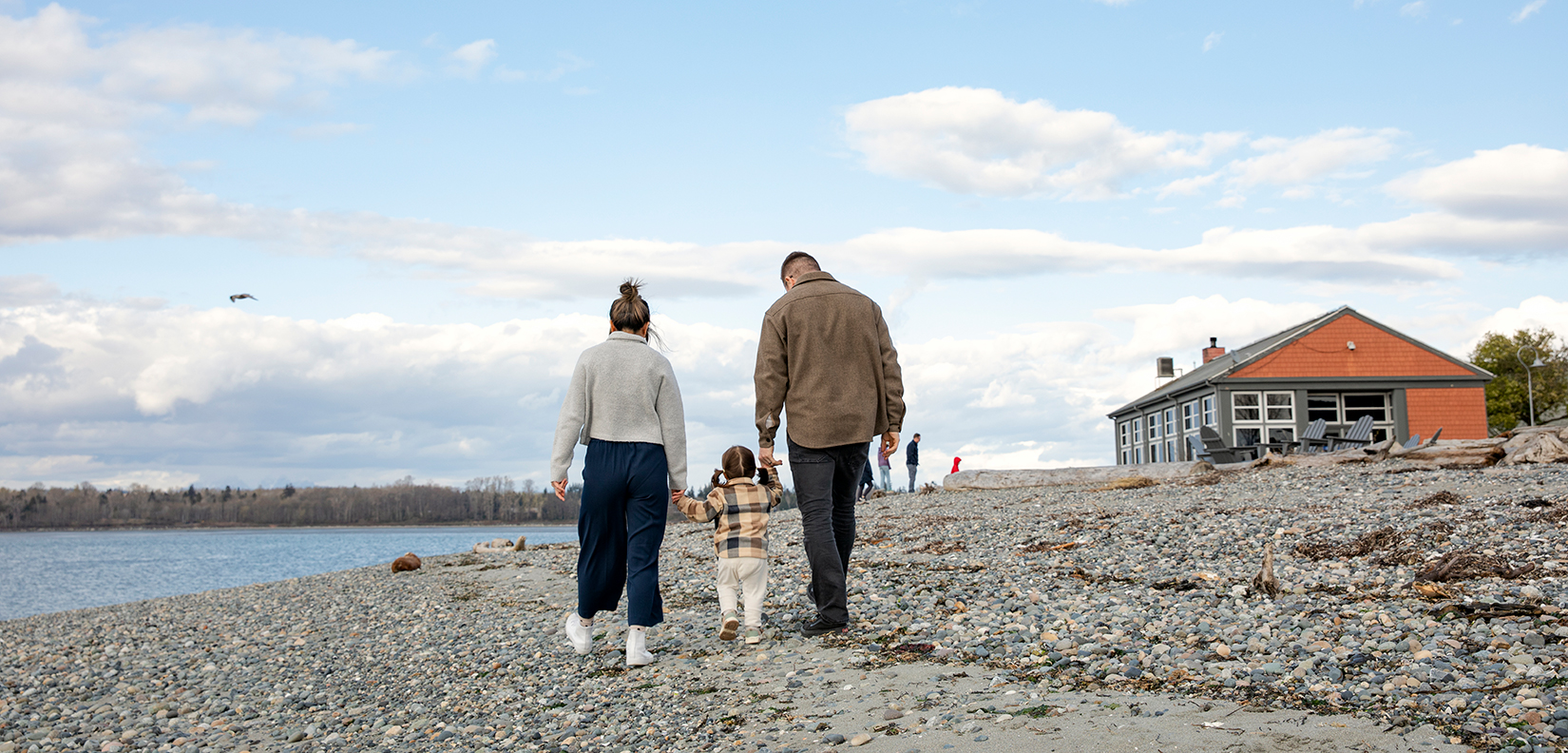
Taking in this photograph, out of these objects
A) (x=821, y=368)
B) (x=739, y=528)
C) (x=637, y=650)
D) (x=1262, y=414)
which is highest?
(x=1262, y=414)

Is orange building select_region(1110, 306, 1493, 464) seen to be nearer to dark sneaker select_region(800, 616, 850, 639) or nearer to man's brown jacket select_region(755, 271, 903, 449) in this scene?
dark sneaker select_region(800, 616, 850, 639)

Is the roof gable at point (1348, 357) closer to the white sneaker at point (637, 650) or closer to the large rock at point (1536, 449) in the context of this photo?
the large rock at point (1536, 449)

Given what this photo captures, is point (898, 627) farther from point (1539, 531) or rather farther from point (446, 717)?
point (1539, 531)

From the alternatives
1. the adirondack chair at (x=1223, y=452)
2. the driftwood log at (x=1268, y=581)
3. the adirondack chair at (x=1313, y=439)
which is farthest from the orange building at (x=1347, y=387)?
the driftwood log at (x=1268, y=581)

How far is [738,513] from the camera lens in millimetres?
5926

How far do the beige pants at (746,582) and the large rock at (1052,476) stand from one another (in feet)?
52.8

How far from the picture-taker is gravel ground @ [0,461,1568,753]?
12.4ft

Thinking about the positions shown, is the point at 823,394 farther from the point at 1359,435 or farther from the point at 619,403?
the point at 1359,435

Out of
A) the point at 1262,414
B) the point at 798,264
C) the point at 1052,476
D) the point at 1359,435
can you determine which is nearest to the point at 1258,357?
the point at 1262,414

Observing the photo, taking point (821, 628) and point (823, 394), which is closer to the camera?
point (823, 394)

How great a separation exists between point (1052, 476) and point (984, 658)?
17.8 meters

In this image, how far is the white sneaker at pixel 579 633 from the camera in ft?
19.9

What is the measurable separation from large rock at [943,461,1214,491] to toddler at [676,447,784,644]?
16.1 meters

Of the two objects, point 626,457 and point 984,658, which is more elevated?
point 626,457
